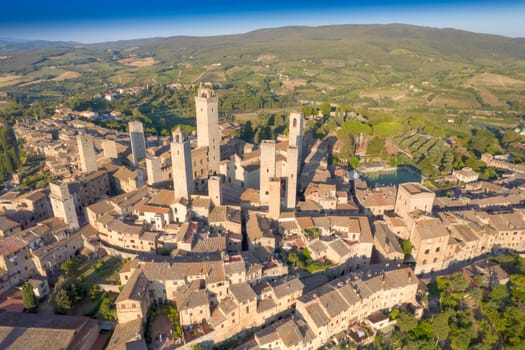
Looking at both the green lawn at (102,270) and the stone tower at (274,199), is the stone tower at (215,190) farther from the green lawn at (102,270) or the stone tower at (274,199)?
the green lawn at (102,270)

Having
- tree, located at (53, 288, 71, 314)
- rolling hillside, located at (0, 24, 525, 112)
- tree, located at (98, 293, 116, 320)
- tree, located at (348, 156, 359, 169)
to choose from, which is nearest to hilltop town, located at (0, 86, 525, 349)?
tree, located at (53, 288, 71, 314)

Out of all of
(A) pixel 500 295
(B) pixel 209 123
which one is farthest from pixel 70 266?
(A) pixel 500 295

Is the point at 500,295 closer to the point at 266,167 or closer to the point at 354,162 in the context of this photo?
the point at 266,167

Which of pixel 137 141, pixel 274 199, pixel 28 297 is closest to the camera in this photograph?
pixel 28 297

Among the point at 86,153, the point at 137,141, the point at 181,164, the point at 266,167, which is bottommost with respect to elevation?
the point at 86,153

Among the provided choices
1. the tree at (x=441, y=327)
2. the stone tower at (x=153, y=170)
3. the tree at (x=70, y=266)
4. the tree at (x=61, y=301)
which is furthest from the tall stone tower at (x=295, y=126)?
the tree at (x=61, y=301)

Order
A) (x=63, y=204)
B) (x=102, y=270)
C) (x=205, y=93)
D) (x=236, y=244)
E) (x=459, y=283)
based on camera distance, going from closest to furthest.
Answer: (x=459, y=283), (x=102, y=270), (x=236, y=244), (x=63, y=204), (x=205, y=93)

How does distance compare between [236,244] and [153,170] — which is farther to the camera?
[153,170]
